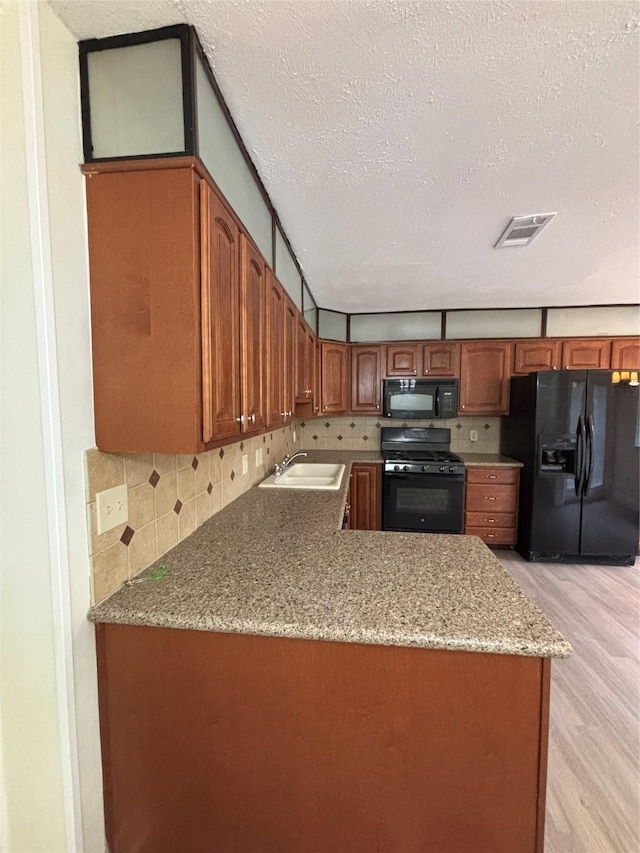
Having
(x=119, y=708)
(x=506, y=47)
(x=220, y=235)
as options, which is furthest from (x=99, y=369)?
(x=506, y=47)

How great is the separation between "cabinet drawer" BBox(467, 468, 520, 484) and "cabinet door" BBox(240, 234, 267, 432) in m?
2.72

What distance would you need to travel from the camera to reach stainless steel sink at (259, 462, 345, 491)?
2.25 meters

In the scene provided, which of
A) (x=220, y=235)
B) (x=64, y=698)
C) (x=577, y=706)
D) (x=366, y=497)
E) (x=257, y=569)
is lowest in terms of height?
(x=577, y=706)

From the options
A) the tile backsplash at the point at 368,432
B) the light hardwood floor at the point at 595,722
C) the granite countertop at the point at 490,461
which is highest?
the tile backsplash at the point at 368,432

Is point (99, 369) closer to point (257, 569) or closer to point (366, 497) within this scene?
point (257, 569)

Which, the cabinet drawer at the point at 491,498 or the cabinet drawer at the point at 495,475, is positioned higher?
the cabinet drawer at the point at 495,475

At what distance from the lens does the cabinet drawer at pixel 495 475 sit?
11.0 feet

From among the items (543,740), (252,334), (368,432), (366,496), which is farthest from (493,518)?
(252,334)

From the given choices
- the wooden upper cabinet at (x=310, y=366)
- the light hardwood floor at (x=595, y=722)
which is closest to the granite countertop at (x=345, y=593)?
the light hardwood floor at (x=595, y=722)

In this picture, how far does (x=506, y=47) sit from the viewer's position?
2.89 ft

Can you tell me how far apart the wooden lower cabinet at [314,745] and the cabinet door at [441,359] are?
3123mm

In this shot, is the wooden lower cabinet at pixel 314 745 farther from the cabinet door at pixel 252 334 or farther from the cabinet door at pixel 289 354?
the cabinet door at pixel 289 354

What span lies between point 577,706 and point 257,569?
1.83 metres

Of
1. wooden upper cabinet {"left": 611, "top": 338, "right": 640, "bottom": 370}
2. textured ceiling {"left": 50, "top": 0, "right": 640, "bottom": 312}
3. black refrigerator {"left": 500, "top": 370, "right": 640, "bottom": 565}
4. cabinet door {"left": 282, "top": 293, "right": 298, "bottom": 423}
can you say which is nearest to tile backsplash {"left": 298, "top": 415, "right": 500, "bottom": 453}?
black refrigerator {"left": 500, "top": 370, "right": 640, "bottom": 565}
